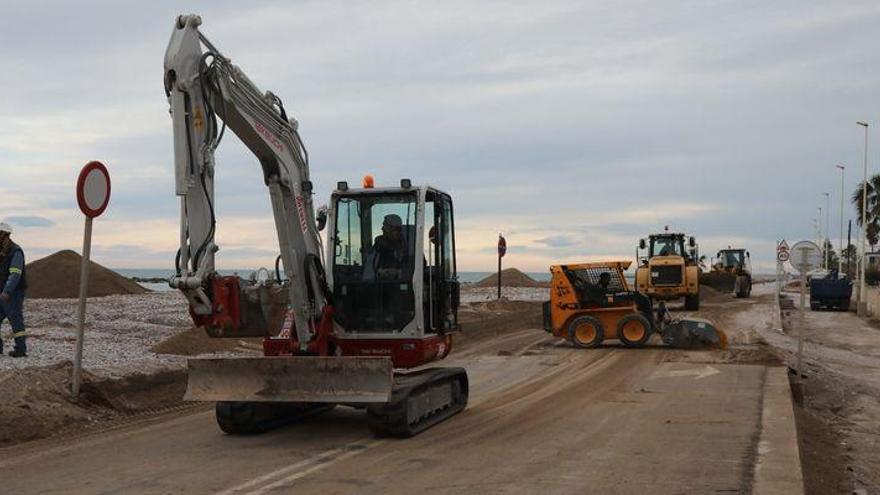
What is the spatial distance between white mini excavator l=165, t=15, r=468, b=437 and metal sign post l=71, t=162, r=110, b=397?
6.80ft

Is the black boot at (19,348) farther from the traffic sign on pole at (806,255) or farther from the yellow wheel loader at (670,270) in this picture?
the yellow wheel loader at (670,270)

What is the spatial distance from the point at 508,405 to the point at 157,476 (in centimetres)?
566

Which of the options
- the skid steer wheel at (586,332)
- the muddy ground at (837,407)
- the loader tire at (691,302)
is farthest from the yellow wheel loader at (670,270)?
the skid steer wheel at (586,332)

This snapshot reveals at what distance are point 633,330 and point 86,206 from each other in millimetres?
13526

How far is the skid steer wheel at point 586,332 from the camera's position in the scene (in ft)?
69.1

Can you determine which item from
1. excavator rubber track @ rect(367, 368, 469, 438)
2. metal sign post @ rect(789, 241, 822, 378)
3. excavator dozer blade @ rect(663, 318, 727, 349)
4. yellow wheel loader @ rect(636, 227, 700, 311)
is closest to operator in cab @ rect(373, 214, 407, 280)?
excavator rubber track @ rect(367, 368, 469, 438)

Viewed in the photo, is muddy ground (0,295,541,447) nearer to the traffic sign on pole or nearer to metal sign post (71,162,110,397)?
metal sign post (71,162,110,397)

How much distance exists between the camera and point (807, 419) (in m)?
12.4

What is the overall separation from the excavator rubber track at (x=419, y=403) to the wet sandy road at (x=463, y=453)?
155 mm

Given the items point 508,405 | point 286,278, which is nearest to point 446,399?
point 508,405

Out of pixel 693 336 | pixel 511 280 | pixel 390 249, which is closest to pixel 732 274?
pixel 511 280

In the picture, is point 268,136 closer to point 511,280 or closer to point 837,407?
point 837,407

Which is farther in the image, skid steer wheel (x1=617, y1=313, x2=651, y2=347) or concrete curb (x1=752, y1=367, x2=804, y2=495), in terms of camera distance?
skid steer wheel (x1=617, y1=313, x2=651, y2=347)

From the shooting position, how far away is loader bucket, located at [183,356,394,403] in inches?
363
